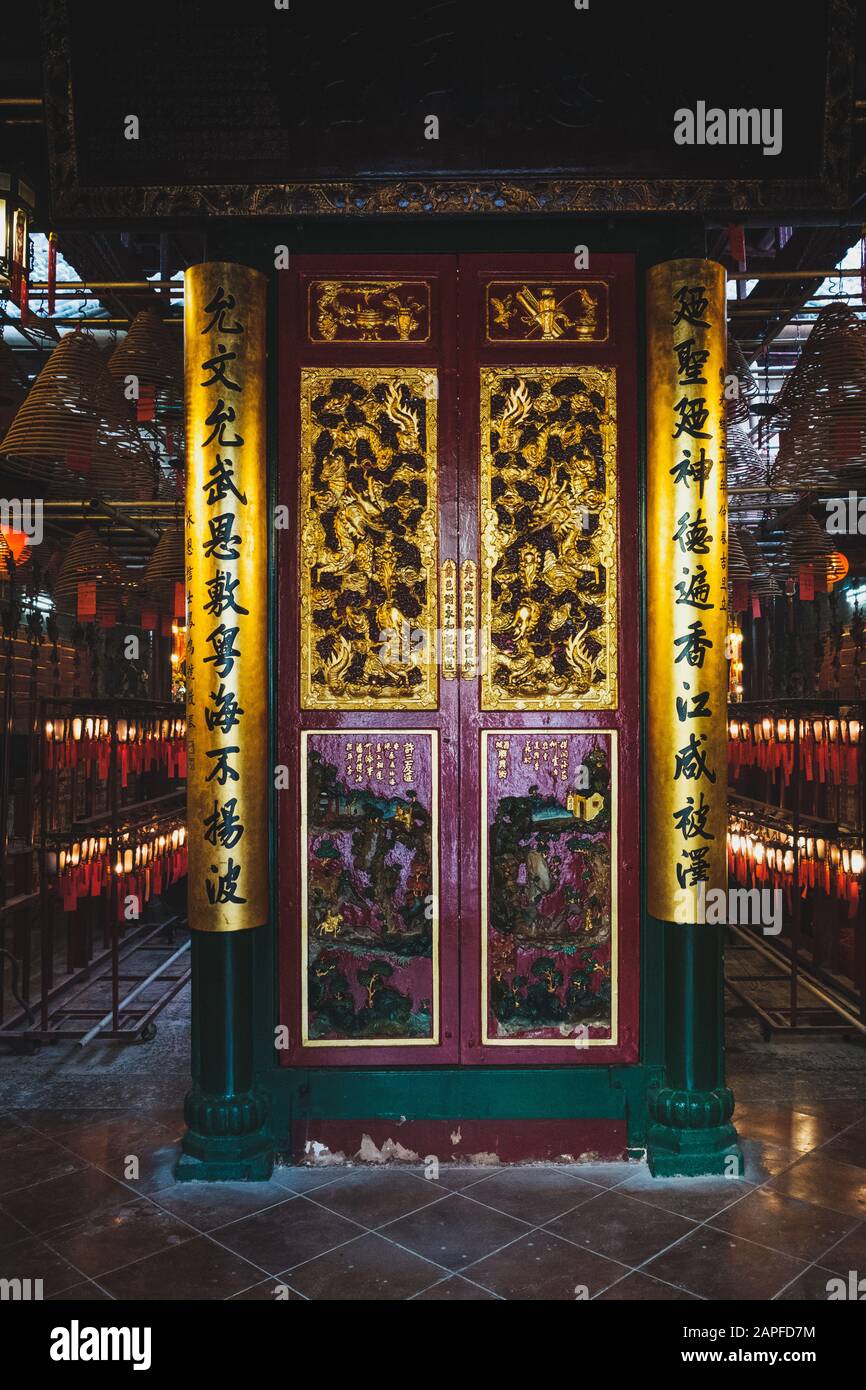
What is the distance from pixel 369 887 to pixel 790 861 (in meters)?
3.12

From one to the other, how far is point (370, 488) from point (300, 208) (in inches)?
41.3

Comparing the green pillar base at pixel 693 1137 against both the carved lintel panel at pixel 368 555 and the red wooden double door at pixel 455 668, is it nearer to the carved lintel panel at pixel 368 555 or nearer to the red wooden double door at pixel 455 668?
the red wooden double door at pixel 455 668

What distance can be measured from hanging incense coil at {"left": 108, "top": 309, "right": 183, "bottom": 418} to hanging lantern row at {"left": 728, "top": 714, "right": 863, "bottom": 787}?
4.24 meters

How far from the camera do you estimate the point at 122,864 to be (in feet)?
20.1

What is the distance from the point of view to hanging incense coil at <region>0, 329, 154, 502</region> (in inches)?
184

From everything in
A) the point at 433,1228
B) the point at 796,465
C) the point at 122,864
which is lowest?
the point at 433,1228

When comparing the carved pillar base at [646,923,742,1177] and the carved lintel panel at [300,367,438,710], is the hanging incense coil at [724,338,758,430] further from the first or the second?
the carved pillar base at [646,923,742,1177]

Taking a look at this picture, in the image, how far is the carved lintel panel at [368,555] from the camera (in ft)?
12.2

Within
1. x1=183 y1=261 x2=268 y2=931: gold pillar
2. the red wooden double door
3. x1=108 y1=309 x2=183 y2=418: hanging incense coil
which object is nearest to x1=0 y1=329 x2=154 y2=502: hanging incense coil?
x1=108 y1=309 x2=183 y2=418: hanging incense coil

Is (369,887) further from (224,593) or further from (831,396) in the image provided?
(831,396)

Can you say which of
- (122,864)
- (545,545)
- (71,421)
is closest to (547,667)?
(545,545)

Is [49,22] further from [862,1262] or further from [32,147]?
[862,1262]

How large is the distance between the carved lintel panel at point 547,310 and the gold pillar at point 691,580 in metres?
0.27

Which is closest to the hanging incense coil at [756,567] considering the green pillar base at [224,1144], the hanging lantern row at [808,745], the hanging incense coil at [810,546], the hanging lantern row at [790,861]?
the hanging incense coil at [810,546]
